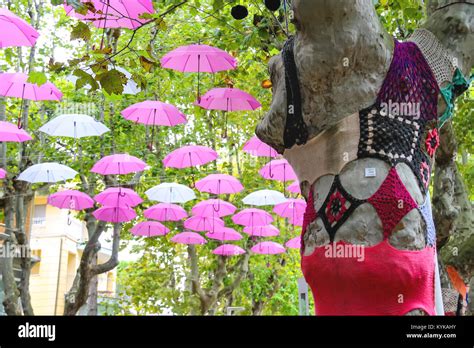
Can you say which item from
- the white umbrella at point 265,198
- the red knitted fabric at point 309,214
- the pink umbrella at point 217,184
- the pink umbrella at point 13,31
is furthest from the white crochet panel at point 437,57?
the white umbrella at point 265,198

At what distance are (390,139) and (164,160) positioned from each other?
8.90 metres

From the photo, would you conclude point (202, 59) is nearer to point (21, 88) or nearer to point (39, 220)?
point (21, 88)

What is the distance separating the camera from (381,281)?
3059 millimetres

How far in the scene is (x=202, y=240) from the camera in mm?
14703

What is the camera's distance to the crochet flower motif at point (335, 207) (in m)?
3.21

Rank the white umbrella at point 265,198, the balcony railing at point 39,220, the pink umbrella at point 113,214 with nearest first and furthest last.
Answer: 1. the pink umbrella at point 113,214
2. the white umbrella at point 265,198
3. the balcony railing at point 39,220

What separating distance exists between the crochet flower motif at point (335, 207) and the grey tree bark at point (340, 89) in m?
0.06

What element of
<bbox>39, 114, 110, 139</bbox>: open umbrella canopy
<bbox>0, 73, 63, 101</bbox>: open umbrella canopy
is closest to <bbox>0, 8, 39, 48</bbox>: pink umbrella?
<bbox>0, 73, 63, 101</bbox>: open umbrella canopy

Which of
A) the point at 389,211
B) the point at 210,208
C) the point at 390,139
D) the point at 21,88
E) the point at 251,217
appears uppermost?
the point at 21,88

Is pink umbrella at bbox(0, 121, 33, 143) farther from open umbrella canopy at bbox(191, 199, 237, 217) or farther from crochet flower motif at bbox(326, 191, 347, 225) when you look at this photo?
crochet flower motif at bbox(326, 191, 347, 225)

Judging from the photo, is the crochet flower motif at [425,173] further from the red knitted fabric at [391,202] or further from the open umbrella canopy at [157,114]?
the open umbrella canopy at [157,114]

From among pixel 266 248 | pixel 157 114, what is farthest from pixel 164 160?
pixel 266 248
